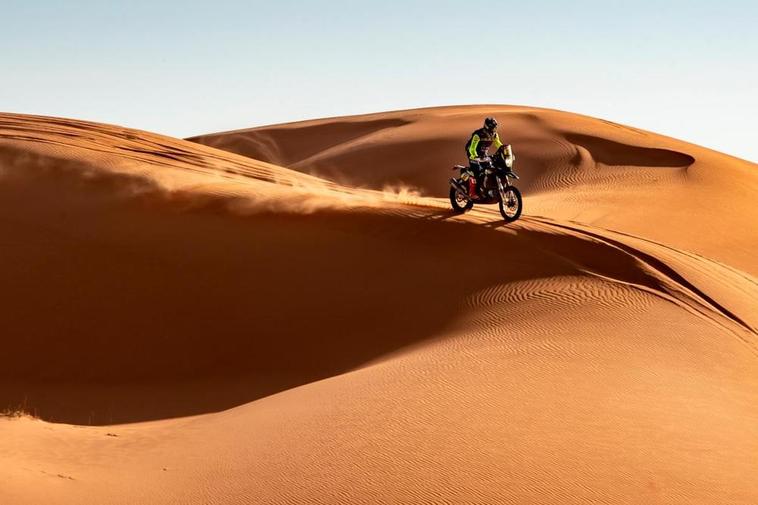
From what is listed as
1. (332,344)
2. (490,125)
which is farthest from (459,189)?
(332,344)

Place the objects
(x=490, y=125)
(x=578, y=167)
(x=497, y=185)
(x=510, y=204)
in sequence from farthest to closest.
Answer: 1. (x=578, y=167)
2. (x=510, y=204)
3. (x=497, y=185)
4. (x=490, y=125)

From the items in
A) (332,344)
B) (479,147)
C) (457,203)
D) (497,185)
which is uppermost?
(479,147)

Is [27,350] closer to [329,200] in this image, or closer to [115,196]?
[115,196]

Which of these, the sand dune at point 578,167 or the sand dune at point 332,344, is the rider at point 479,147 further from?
the sand dune at point 578,167

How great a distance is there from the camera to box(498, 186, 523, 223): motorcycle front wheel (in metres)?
14.1

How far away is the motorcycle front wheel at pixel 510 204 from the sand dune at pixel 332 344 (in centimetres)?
19

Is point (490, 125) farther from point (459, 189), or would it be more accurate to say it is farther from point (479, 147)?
point (459, 189)

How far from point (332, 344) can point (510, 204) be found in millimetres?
4095

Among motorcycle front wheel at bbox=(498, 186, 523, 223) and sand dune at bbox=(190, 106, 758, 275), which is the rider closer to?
motorcycle front wheel at bbox=(498, 186, 523, 223)

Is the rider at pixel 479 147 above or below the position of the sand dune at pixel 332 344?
above

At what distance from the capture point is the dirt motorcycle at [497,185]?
45.4ft

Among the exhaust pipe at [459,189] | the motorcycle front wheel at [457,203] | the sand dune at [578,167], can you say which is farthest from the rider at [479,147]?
the sand dune at [578,167]

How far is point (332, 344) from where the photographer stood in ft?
38.7

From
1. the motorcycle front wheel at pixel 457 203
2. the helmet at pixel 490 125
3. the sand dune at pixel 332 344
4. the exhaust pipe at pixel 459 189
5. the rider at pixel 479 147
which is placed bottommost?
the sand dune at pixel 332 344
